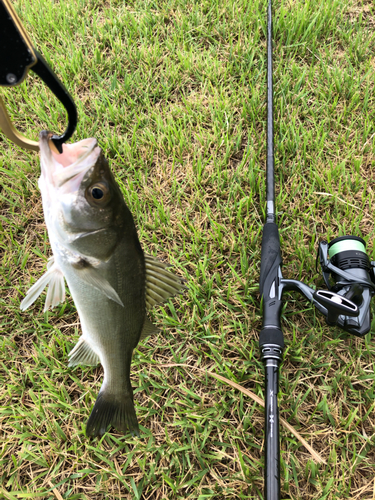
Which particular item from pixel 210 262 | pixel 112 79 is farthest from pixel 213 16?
pixel 210 262

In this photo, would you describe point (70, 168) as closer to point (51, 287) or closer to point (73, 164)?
point (73, 164)

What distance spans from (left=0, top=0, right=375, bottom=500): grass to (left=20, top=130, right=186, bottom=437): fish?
67cm

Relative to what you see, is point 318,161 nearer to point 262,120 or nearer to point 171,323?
point 262,120

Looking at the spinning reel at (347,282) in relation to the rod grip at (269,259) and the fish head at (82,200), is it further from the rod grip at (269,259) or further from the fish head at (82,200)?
the fish head at (82,200)

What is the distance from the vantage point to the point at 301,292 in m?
2.11

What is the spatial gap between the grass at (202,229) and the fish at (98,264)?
67 centimetres

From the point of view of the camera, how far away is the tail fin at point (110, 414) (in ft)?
5.02

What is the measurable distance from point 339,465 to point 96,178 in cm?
192

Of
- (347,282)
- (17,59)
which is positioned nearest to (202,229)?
(347,282)

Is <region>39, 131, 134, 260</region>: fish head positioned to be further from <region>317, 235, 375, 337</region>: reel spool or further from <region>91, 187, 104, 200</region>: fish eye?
<region>317, 235, 375, 337</region>: reel spool

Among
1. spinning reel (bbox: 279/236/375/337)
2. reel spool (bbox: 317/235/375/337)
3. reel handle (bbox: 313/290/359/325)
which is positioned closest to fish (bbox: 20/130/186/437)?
reel handle (bbox: 313/290/359/325)

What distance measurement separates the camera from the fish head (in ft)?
4.02

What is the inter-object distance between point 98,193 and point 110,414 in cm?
95

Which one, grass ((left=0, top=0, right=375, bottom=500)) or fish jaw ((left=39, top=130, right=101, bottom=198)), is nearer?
fish jaw ((left=39, top=130, right=101, bottom=198))
